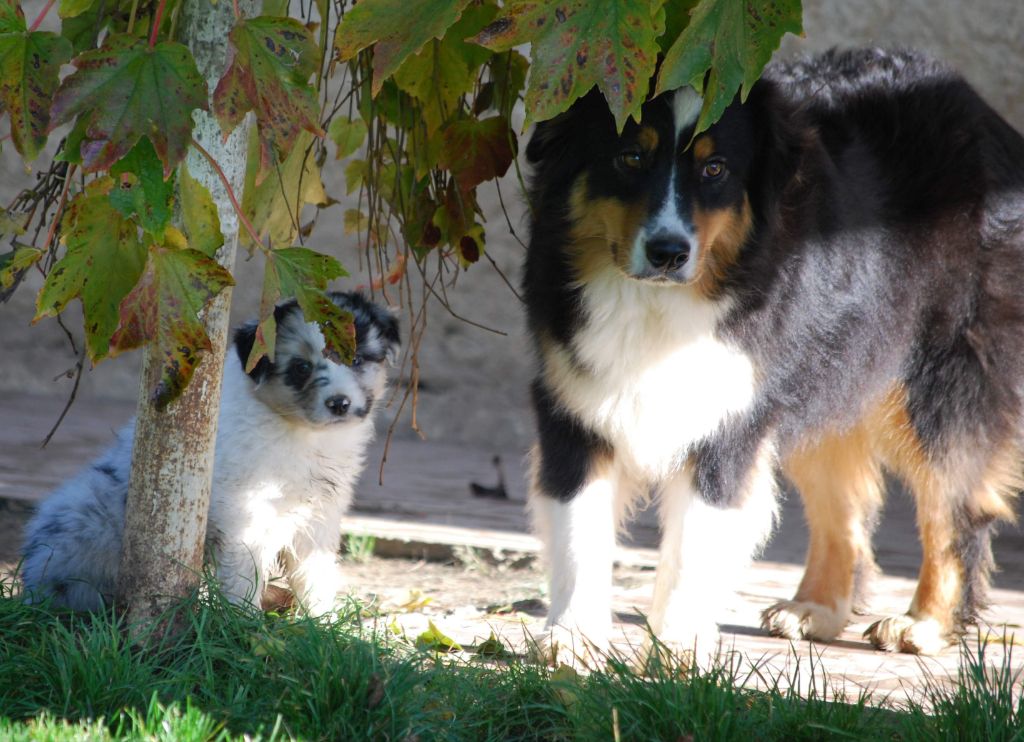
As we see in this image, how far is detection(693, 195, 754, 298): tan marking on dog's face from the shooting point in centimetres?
302

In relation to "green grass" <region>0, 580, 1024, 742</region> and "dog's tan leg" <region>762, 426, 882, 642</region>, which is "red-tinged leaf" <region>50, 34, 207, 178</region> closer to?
"green grass" <region>0, 580, 1024, 742</region>

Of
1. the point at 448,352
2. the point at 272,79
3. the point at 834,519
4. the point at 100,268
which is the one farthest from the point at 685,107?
the point at 448,352

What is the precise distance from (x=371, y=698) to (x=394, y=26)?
127 cm

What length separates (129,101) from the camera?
71.7 inches

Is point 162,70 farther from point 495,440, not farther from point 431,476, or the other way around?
point 495,440

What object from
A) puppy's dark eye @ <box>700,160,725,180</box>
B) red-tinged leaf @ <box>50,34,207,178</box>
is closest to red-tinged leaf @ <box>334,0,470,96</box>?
red-tinged leaf @ <box>50,34,207,178</box>

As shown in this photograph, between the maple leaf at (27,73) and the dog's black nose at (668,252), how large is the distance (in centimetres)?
141

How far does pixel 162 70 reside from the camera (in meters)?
1.85

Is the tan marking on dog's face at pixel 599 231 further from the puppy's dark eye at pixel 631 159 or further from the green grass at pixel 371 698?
the green grass at pixel 371 698

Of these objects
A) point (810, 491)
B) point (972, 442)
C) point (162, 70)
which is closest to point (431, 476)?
point (810, 491)

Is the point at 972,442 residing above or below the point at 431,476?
above

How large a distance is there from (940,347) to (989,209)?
430mm

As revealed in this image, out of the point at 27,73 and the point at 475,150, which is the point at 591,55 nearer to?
the point at 27,73

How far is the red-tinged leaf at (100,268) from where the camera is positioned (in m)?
1.97
